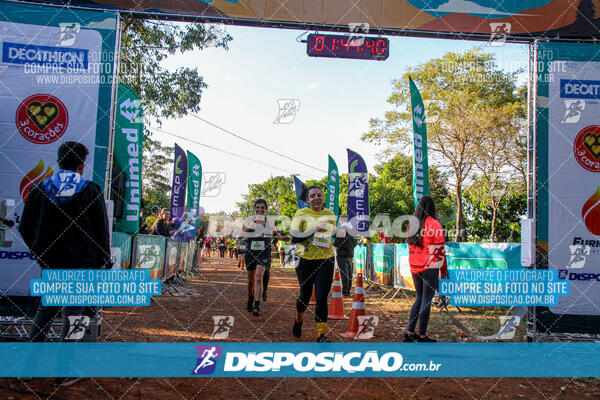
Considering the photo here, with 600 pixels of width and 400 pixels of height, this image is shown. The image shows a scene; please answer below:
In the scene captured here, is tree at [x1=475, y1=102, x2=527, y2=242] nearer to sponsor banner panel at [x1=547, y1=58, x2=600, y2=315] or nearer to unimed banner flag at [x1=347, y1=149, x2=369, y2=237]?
unimed banner flag at [x1=347, y1=149, x2=369, y2=237]

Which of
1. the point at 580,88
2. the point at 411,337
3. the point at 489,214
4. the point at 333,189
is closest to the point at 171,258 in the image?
the point at 333,189

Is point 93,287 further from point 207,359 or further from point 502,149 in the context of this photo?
point 502,149

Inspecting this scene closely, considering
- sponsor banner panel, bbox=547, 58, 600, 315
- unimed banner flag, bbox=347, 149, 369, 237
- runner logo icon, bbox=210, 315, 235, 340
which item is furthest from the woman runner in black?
unimed banner flag, bbox=347, 149, 369, 237

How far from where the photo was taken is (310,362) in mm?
4047

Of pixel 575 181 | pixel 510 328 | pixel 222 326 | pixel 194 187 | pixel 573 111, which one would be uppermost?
pixel 573 111

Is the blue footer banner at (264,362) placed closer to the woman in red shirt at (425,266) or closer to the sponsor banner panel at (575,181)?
the woman in red shirt at (425,266)

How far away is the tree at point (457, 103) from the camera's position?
2020cm

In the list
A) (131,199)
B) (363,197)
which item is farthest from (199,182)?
(131,199)

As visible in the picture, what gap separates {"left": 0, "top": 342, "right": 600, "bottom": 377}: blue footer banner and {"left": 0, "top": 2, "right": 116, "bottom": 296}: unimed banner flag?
1.53m

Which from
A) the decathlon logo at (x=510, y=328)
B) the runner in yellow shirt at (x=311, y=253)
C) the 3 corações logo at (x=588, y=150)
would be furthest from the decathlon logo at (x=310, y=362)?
the 3 corações logo at (x=588, y=150)

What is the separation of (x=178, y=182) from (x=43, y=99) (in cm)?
834

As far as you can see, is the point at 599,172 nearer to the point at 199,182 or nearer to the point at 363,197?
the point at 363,197

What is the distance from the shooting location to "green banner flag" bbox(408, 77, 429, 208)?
9.02 metres

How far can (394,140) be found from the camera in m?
23.0
